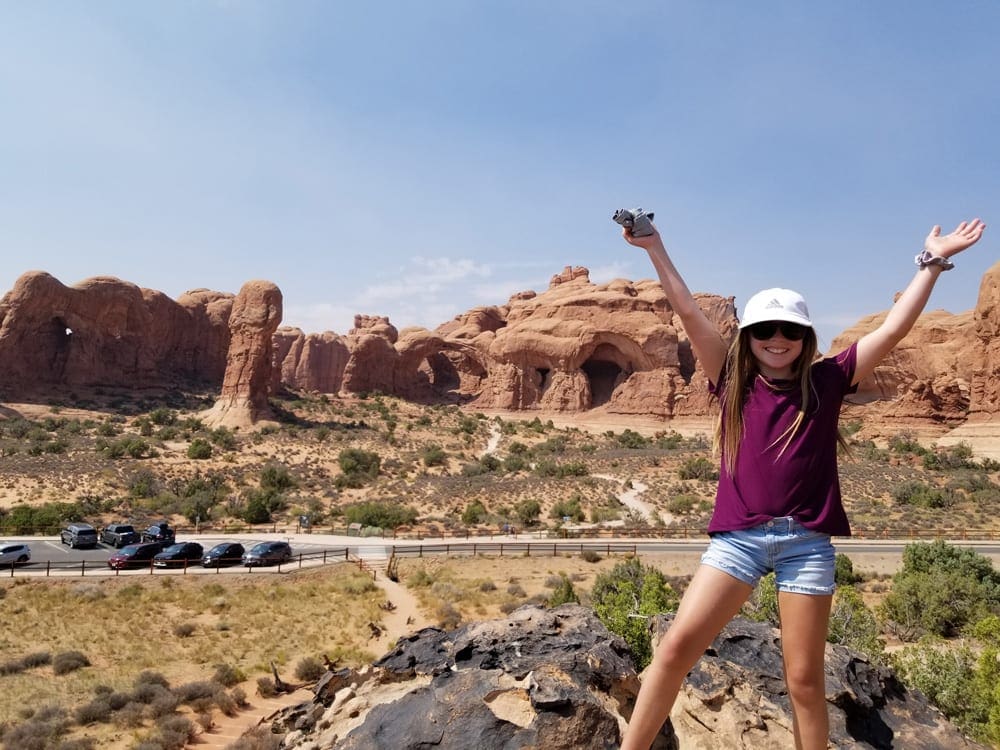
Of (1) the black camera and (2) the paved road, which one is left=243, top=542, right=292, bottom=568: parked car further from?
(1) the black camera

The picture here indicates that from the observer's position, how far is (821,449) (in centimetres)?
244

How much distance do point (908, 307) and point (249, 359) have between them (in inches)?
1888

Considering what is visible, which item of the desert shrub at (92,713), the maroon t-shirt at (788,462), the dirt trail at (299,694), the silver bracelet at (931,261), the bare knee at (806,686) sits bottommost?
the dirt trail at (299,694)

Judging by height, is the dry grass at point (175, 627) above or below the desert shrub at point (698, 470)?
below

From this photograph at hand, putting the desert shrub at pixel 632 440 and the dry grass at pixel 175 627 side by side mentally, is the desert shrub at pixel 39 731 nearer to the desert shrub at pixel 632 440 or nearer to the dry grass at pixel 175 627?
the dry grass at pixel 175 627

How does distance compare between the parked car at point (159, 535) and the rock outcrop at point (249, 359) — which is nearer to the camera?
the parked car at point (159, 535)

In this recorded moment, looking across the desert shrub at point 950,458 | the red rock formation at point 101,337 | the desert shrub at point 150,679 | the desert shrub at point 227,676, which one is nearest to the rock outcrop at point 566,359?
the red rock formation at point 101,337

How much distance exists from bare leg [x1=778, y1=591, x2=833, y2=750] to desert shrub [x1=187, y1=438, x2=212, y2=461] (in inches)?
1536

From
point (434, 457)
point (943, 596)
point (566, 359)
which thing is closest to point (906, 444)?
point (566, 359)

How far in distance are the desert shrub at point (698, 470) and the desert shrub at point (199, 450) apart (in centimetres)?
2745

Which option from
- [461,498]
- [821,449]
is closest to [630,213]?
[821,449]

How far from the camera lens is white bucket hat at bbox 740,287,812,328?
97.9 inches

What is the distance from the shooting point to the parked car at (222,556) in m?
19.8

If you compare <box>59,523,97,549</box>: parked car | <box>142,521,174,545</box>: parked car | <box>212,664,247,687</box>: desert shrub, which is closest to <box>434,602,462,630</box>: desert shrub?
<box>212,664,247,687</box>: desert shrub
